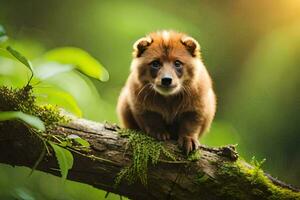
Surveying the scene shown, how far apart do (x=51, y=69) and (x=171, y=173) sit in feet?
4.43

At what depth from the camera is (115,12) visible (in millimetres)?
6062

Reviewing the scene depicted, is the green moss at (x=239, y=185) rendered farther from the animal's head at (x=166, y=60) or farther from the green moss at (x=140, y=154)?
the animal's head at (x=166, y=60)

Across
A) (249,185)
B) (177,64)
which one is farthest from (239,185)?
(177,64)

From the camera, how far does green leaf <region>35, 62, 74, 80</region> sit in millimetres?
Result: 2783

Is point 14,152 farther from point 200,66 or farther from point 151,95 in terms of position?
point 200,66

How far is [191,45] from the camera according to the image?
4996mm

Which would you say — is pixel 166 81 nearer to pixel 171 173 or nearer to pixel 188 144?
pixel 188 144

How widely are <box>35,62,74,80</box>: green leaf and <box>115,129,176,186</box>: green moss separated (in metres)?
1.11

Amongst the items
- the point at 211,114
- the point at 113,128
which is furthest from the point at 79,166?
the point at 211,114

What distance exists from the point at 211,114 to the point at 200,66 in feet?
1.45

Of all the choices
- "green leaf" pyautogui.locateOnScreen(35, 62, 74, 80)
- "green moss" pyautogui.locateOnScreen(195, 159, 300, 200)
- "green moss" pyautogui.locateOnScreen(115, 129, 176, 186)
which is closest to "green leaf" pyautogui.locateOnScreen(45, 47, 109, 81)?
"green leaf" pyautogui.locateOnScreen(35, 62, 74, 80)

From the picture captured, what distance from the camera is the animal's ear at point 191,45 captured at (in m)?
4.99

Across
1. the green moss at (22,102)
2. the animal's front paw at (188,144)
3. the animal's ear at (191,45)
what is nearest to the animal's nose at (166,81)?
the animal's ear at (191,45)

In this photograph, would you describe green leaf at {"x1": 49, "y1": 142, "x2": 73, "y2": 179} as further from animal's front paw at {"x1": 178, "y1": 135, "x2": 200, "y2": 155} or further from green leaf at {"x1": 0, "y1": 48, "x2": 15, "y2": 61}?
animal's front paw at {"x1": 178, "y1": 135, "x2": 200, "y2": 155}
